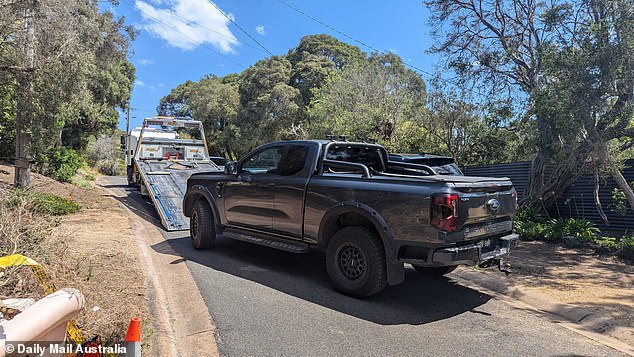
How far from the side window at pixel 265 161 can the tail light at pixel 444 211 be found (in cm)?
266

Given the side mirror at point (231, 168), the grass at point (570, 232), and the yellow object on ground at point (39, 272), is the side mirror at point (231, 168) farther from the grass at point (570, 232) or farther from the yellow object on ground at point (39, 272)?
the grass at point (570, 232)

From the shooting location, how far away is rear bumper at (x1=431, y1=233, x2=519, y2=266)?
4.25 meters

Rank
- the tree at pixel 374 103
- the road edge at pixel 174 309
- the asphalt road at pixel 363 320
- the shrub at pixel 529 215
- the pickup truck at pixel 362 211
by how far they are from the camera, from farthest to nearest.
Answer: the tree at pixel 374 103 → the shrub at pixel 529 215 → the pickup truck at pixel 362 211 → the asphalt road at pixel 363 320 → the road edge at pixel 174 309

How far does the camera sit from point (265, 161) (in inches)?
253

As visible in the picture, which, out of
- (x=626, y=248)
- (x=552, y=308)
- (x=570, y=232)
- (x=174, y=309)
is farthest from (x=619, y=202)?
(x=174, y=309)

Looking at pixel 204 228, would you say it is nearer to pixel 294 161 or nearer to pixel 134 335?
pixel 294 161

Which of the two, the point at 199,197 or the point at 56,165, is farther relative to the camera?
the point at 56,165

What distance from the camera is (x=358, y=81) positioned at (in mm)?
17688

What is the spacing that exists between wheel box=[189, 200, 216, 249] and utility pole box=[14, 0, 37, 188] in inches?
216

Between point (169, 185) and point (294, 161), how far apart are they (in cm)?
555

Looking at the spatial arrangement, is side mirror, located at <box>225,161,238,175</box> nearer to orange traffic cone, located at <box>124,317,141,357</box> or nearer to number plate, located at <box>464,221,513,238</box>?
number plate, located at <box>464,221,513,238</box>

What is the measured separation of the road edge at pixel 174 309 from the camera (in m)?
3.62

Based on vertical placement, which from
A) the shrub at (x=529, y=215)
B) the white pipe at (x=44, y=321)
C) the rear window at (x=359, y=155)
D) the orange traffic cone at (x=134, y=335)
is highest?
the rear window at (x=359, y=155)

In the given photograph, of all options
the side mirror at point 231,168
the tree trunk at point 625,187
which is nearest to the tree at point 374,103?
the tree trunk at point 625,187
